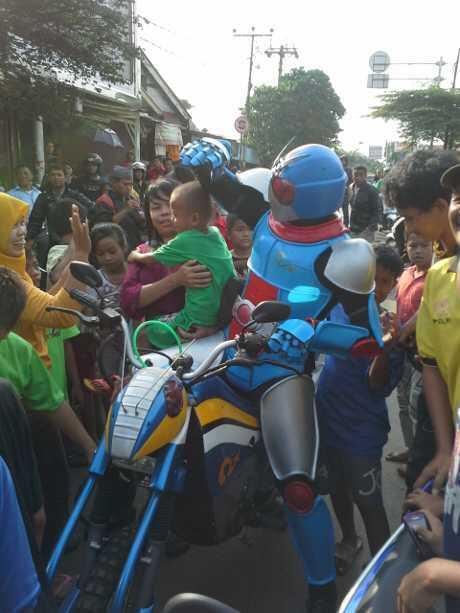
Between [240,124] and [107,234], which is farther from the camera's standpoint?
[240,124]

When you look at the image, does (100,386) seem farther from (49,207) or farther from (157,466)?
(49,207)

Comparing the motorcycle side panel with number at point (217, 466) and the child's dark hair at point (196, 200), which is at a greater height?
the child's dark hair at point (196, 200)

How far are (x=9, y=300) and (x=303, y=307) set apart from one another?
1.13 metres

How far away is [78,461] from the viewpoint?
3.64m

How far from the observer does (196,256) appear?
2.54 m

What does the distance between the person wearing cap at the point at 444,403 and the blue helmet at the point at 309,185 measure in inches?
25.5

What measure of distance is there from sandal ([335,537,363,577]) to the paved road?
29 millimetres

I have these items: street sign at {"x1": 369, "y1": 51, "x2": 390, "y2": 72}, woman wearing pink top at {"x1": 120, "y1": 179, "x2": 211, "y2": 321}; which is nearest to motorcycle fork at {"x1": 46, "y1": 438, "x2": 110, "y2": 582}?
woman wearing pink top at {"x1": 120, "y1": 179, "x2": 211, "y2": 321}

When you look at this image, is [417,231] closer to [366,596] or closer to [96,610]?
[366,596]

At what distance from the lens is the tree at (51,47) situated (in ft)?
25.8

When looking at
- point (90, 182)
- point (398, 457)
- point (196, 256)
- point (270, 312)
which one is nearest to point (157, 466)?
point (270, 312)

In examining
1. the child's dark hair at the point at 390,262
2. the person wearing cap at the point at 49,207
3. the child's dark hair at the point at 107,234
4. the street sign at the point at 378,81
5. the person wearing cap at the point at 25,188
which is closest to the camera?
the child's dark hair at the point at 390,262

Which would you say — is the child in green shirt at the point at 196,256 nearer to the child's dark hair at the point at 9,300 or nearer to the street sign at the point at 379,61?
the child's dark hair at the point at 9,300

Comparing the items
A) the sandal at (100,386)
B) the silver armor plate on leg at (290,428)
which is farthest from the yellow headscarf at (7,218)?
the silver armor plate on leg at (290,428)
